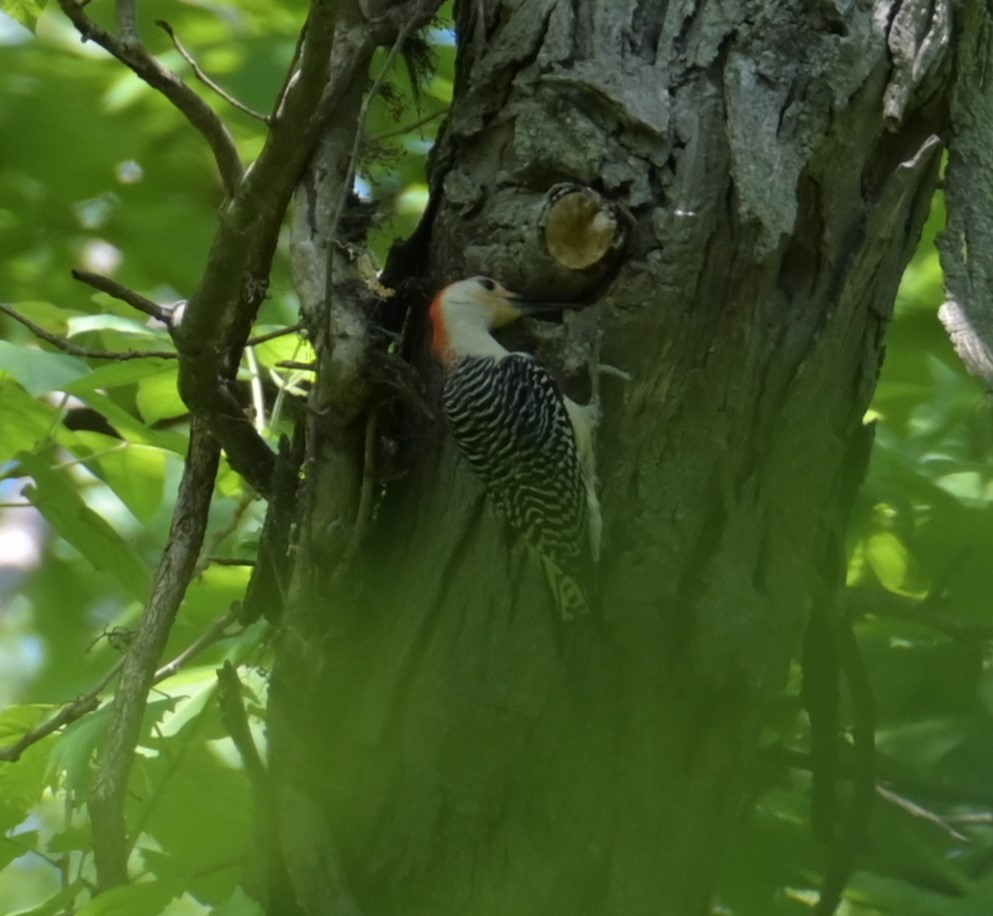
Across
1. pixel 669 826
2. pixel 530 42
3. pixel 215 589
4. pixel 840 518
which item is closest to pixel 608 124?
pixel 530 42

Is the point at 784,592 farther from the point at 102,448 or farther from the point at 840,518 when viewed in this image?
the point at 102,448

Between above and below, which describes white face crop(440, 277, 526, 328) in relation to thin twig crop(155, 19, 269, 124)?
below

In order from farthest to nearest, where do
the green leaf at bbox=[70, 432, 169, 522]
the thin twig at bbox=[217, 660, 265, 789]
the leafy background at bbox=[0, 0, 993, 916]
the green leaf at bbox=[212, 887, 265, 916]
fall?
the green leaf at bbox=[70, 432, 169, 522]
the leafy background at bbox=[0, 0, 993, 916]
the green leaf at bbox=[212, 887, 265, 916]
the thin twig at bbox=[217, 660, 265, 789]

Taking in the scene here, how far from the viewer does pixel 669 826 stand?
2041 millimetres

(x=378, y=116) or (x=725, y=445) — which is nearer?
(x=725, y=445)

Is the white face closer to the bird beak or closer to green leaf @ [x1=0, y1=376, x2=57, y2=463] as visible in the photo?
the bird beak

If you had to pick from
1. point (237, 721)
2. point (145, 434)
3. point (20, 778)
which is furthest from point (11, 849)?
point (145, 434)

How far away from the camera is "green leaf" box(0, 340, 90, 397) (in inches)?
98.1

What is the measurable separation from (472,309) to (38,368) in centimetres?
87

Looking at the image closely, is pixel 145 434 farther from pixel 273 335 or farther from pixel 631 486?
pixel 631 486

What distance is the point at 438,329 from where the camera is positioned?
242cm

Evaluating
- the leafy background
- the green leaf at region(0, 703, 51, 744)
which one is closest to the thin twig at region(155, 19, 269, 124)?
the leafy background

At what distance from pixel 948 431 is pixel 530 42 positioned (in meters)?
1.27

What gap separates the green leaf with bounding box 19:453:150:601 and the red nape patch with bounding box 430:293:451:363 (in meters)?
0.85
